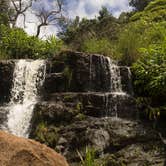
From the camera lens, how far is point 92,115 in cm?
1256

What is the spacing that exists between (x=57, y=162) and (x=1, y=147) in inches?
27.1

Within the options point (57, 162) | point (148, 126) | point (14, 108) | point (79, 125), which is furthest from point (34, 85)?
point (57, 162)

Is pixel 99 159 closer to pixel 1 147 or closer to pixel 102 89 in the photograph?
pixel 102 89

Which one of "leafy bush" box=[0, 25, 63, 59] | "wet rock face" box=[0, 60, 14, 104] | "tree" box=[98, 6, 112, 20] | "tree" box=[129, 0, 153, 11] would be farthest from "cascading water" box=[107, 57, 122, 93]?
"tree" box=[129, 0, 153, 11]

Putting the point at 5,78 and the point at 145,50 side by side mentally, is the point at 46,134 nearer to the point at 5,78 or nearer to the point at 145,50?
the point at 5,78

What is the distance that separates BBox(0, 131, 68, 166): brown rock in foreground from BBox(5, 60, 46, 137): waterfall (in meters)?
7.02

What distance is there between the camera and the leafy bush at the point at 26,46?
2012 cm

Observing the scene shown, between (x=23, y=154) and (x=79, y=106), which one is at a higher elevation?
(x=79, y=106)

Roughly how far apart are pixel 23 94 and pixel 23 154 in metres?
9.56

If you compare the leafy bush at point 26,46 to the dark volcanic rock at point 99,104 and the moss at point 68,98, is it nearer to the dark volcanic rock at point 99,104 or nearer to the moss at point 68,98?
the moss at point 68,98

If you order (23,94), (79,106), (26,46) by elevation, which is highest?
(26,46)

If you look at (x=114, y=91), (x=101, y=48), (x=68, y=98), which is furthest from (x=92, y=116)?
(x=101, y=48)

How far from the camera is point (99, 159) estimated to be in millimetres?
10297

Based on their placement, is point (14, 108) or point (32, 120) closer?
point (32, 120)
